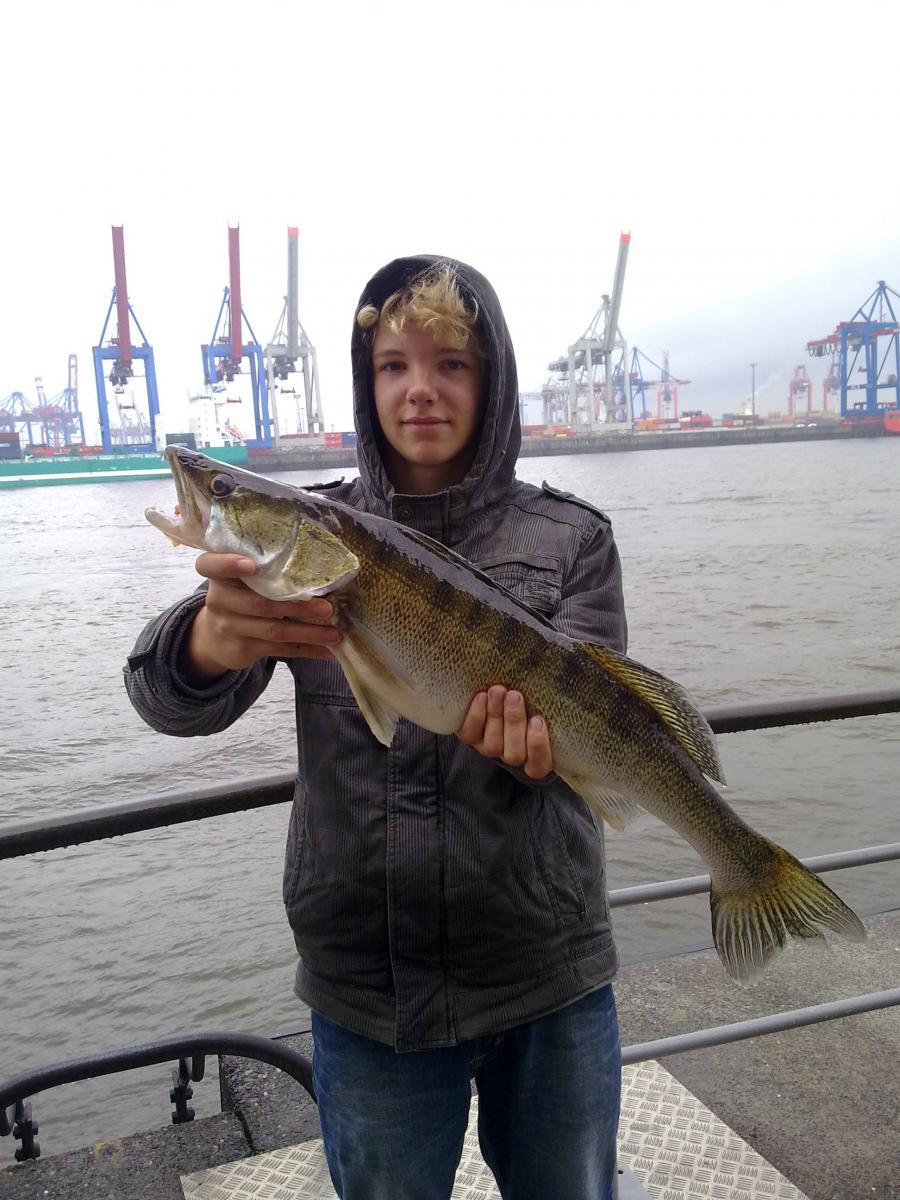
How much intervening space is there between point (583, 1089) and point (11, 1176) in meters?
1.98

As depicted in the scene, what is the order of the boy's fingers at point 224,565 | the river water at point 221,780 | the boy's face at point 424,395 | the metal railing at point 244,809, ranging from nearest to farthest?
the boy's fingers at point 224,565 → the boy's face at point 424,395 → the metal railing at point 244,809 → the river water at point 221,780

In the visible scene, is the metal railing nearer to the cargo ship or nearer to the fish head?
the fish head

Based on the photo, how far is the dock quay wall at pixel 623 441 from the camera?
82.7 m

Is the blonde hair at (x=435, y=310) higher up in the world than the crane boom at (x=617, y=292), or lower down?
lower down

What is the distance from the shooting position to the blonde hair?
82.4 inches

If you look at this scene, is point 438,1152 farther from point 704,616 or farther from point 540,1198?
point 704,616

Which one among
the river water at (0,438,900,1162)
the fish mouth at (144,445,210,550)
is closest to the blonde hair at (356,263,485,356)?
the fish mouth at (144,445,210,550)

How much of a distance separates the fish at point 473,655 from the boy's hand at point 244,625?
0.07 metres

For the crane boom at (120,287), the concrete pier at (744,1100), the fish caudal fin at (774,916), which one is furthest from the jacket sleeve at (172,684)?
the crane boom at (120,287)

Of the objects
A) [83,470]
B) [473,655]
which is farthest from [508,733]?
[83,470]

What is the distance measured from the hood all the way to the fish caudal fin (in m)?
1.05

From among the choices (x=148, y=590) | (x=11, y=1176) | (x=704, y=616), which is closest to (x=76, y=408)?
(x=148, y=590)

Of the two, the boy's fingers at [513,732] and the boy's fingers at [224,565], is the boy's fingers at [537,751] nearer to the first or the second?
the boy's fingers at [513,732]

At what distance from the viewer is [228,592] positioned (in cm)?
181
